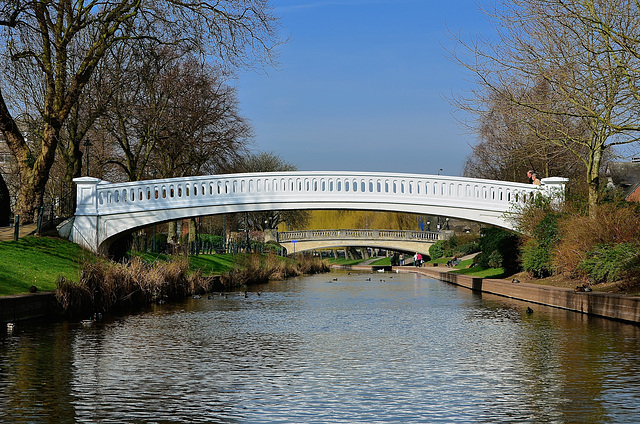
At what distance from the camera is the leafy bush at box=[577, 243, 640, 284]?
17.1 meters

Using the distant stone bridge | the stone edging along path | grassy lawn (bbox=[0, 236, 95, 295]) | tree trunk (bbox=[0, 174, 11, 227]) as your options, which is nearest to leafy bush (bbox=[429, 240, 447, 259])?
the distant stone bridge

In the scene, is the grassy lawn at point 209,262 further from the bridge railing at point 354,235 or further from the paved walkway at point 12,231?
the bridge railing at point 354,235

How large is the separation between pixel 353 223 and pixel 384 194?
82.7m

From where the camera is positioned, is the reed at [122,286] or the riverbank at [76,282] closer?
the riverbank at [76,282]

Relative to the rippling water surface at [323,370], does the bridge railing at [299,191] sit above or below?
above

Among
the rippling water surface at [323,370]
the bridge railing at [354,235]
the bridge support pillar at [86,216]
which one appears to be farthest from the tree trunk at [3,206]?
the bridge railing at [354,235]

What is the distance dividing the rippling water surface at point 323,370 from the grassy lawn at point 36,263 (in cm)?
209

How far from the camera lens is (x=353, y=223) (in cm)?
11106

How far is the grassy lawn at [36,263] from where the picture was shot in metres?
Result: 16.9

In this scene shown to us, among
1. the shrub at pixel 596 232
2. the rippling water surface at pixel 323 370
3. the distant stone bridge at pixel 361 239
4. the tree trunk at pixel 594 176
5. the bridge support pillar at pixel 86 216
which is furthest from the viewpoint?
the distant stone bridge at pixel 361 239

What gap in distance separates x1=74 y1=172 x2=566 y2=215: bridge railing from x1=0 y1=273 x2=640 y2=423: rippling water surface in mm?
10868

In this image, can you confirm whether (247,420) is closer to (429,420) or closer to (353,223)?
(429,420)

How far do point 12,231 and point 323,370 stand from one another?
17076 millimetres

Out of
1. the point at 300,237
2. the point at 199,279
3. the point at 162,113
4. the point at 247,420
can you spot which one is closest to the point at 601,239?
the point at 199,279
